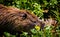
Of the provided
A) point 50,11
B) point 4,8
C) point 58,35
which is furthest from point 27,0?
point 58,35

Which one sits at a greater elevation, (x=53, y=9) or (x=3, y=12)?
(x=3, y=12)

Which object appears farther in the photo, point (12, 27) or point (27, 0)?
point (27, 0)

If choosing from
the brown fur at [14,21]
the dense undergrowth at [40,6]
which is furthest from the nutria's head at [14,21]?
the dense undergrowth at [40,6]

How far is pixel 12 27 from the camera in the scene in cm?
412

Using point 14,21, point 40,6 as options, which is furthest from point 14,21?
point 40,6

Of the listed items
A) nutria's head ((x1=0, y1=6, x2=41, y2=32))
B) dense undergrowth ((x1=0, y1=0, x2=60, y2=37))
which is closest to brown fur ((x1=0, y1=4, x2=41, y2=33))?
nutria's head ((x1=0, y1=6, x2=41, y2=32))

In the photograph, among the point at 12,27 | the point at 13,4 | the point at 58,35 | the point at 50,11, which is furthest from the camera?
the point at 50,11

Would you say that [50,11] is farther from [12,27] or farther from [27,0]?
[12,27]

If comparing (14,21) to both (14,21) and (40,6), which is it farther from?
(40,6)

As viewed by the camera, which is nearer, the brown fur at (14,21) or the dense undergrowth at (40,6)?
the brown fur at (14,21)

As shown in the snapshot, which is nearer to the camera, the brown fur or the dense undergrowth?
the brown fur

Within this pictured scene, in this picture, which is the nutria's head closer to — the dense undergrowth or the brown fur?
the brown fur

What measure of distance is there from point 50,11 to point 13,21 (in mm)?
1570

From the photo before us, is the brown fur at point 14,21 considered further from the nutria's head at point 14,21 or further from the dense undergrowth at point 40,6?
the dense undergrowth at point 40,6
